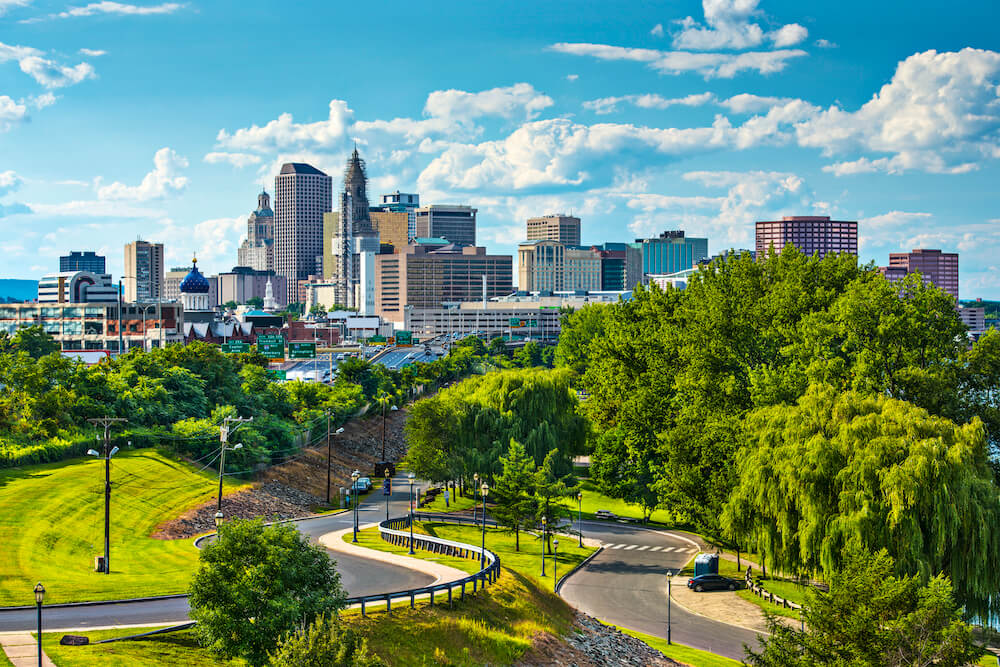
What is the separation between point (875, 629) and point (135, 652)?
22.3m

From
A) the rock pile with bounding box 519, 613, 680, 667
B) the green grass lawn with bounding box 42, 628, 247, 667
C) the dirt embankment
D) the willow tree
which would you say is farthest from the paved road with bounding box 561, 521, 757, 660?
the green grass lawn with bounding box 42, 628, 247, 667

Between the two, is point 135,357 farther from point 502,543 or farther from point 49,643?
point 49,643

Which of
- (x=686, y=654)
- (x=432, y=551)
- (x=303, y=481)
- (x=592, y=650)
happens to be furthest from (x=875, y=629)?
(x=303, y=481)

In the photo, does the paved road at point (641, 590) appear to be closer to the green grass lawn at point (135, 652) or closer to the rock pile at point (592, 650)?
the rock pile at point (592, 650)

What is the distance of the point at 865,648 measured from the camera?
29.9 m

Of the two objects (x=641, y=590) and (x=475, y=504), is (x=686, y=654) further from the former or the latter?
(x=475, y=504)

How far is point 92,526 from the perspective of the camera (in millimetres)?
50281

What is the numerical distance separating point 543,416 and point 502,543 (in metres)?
15.2

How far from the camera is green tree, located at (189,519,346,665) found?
27.8 metres

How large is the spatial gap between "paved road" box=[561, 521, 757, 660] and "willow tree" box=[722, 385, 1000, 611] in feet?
16.7

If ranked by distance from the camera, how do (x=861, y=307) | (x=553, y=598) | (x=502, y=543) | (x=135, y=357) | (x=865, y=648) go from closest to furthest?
(x=865, y=648) → (x=553, y=598) → (x=861, y=307) → (x=502, y=543) → (x=135, y=357)

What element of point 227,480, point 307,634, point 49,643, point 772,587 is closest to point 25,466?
point 227,480

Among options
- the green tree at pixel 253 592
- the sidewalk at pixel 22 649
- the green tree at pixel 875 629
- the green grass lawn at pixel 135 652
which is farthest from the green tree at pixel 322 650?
the green tree at pixel 875 629

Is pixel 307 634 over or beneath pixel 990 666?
over
